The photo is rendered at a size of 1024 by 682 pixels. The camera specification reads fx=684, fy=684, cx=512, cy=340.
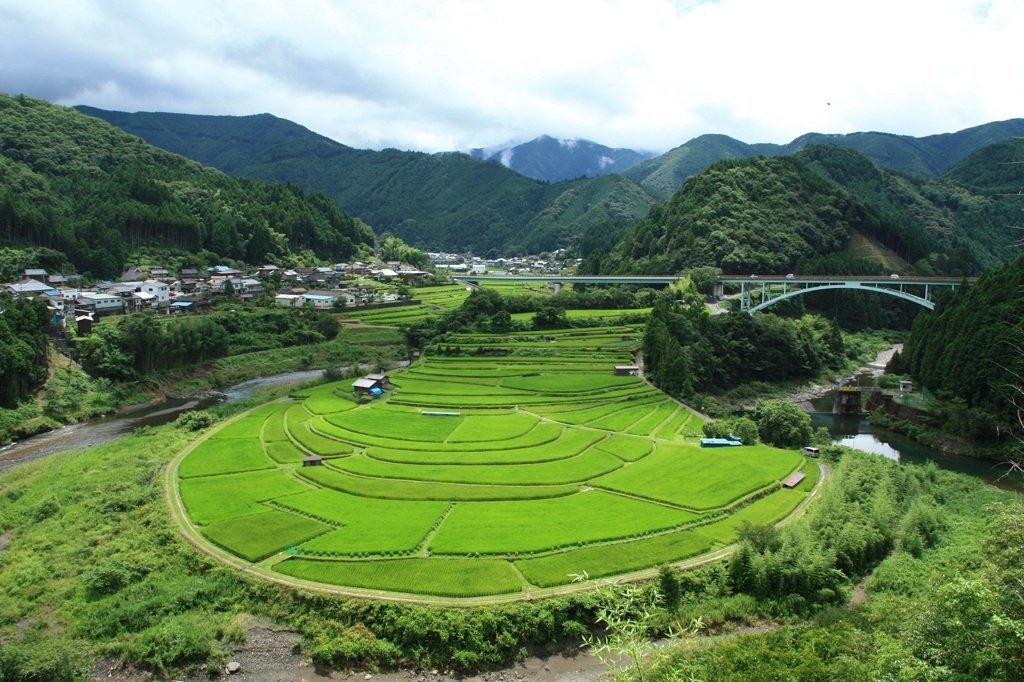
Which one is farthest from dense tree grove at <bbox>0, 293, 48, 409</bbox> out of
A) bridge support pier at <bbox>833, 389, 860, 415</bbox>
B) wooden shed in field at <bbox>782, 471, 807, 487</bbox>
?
bridge support pier at <bbox>833, 389, 860, 415</bbox>

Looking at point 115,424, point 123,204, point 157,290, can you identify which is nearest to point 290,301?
point 157,290

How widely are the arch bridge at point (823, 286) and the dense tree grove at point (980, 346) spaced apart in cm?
2063

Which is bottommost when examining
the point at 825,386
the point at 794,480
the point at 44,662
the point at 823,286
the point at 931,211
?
the point at 44,662

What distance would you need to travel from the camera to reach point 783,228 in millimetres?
96062

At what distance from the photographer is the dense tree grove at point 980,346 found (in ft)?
145

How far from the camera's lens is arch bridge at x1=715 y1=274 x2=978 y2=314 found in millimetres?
77250

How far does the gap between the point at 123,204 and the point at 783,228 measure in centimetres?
9083

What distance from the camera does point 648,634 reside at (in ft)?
75.9

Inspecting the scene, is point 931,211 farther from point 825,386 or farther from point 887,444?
point 887,444

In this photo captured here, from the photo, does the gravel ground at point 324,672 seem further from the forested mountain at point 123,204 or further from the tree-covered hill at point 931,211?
the tree-covered hill at point 931,211

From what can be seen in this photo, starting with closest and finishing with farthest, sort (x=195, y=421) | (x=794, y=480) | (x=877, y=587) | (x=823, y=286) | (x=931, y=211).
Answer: (x=877, y=587) < (x=794, y=480) < (x=195, y=421) < (x=823, y=286) < (x=931, y=211)

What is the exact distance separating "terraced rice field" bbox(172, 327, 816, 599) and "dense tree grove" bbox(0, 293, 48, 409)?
1641 centimetres

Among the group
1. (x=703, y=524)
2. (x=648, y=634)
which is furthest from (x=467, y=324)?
(x=648, y=634)

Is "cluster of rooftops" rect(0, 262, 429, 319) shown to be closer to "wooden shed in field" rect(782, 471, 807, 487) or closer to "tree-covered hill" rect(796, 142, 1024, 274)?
"wooden shed in field" rect(782, 471, 807, 487)
